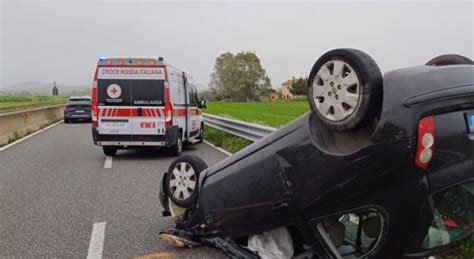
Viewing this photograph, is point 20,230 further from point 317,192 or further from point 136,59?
point 136,59

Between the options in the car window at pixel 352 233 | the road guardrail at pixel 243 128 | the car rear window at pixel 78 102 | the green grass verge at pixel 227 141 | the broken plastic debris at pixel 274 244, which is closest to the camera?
the car window at pixel 352 233

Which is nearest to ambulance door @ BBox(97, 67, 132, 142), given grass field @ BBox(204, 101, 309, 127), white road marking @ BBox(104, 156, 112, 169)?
white road marking @ BBox(104, 156, 112, 169)

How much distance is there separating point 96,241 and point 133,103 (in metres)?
6.27

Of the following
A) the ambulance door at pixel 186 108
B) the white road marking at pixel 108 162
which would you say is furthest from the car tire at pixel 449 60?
the ambulance door at pixel 186 108

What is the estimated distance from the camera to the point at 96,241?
4.52 m

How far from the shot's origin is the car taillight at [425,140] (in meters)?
2.48

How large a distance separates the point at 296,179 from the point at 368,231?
0.71 m

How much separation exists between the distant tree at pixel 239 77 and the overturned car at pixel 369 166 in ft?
354

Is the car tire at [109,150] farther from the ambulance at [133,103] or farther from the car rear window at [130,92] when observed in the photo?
the car rear window at [130,92]

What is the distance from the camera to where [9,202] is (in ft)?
20.7

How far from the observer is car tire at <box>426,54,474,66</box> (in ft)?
10.1

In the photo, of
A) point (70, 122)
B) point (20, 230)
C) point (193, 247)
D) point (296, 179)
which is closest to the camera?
point (296, 179)

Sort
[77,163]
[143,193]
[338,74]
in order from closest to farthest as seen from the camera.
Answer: [338,74]
[143,193]
[77,163]

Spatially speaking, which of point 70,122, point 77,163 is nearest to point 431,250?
point 77,163
